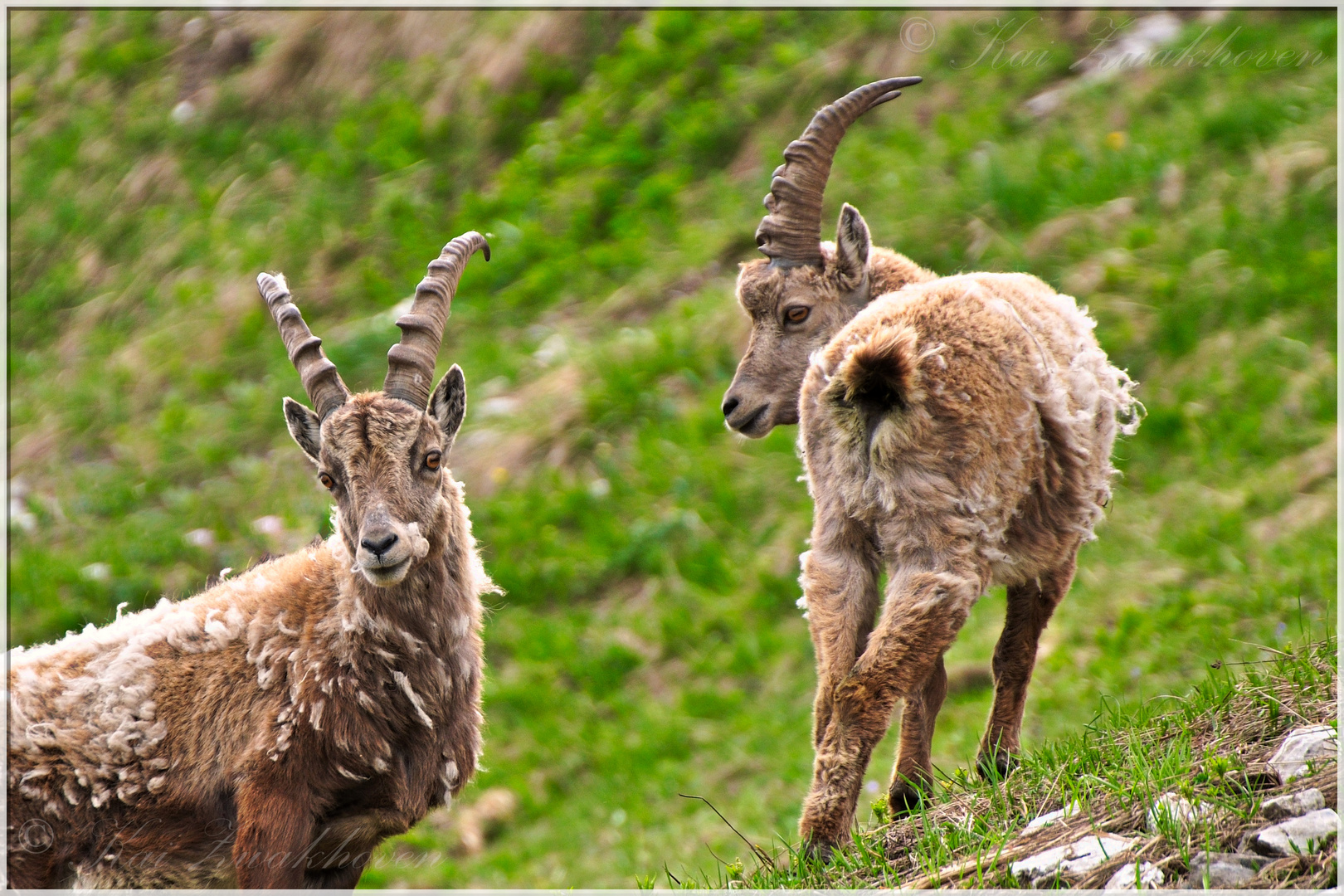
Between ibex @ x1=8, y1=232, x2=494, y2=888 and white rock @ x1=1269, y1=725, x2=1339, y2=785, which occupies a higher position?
white rock @ x1=1269, y1=725, x2=1339, y2=785

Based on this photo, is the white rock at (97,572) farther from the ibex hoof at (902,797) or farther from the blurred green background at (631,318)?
the ibex hoof at (902,797)

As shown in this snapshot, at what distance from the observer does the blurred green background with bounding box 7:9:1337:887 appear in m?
9.12

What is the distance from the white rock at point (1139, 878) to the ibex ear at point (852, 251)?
345cm

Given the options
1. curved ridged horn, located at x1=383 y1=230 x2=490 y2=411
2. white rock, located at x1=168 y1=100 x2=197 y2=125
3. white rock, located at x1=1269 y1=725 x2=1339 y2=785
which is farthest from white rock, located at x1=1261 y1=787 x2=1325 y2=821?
white rock, located at x1=168 y1=100 x2=197 y2=125

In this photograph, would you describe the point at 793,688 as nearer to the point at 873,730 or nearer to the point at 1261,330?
the point at 1261,330

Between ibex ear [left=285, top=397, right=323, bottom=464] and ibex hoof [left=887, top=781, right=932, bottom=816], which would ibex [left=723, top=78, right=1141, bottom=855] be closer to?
ibex hoof [left=887, top=781, right=932, bottom=816]

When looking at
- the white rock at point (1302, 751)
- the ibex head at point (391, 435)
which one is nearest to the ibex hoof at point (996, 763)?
the white rock at point (1302, 751)

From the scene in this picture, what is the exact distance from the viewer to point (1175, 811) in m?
3.78

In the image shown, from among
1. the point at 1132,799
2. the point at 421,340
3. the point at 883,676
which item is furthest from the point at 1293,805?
the point at 421,340

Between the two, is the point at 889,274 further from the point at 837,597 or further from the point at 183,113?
the point at 183,113

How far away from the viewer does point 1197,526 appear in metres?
9.03

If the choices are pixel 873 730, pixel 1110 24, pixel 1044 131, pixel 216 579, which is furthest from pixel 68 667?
pixel 1110 24

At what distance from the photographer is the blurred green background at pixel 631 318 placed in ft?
29.9

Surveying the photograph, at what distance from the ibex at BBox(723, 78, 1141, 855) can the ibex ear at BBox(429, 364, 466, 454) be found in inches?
61.7
